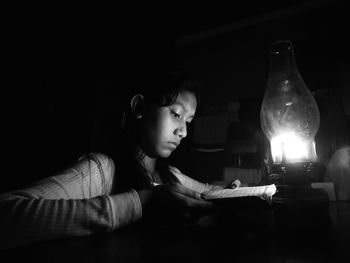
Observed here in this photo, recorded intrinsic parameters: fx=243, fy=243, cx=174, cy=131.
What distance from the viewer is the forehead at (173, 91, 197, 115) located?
3.24ft

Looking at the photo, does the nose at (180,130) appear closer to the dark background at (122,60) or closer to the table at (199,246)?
the dark background at (122,60)

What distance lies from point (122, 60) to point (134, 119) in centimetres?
69

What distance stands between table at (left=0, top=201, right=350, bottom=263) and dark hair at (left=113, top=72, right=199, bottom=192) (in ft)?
1.21

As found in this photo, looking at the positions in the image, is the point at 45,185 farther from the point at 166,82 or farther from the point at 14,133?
the point at 14,133

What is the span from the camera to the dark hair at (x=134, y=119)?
0.88 m

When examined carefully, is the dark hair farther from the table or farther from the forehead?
the table

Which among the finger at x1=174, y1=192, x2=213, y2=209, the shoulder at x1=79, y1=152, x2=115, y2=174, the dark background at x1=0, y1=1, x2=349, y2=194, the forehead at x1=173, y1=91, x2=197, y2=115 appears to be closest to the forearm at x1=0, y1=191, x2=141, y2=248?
the finger at x1=174, y1=192, x2=213, y2=209

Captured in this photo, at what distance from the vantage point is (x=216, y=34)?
1505mm

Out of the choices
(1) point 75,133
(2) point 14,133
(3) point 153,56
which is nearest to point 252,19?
(3) point 153,56

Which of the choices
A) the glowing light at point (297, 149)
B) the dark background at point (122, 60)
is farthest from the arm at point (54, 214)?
the dark background at point (122, 60)

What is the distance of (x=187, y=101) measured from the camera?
1.01 m

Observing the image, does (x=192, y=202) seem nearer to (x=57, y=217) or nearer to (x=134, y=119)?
(x=57, y=217)

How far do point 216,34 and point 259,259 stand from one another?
4.69 ft

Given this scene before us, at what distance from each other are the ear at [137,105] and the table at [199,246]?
0.57 metres
